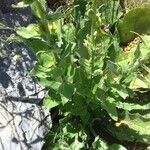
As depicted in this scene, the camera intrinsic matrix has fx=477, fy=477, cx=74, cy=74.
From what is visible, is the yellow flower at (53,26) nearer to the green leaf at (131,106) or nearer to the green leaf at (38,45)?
the green leaf at (38,45)

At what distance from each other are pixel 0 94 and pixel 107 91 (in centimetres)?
67

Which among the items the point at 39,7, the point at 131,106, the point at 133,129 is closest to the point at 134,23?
the point at 131,106

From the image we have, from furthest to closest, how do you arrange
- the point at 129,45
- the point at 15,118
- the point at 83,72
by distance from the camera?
the point at 129,45
the point at 15,118
the point at 83,72

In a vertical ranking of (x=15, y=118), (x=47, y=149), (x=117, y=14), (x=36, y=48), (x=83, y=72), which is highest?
(x=117, y=14)

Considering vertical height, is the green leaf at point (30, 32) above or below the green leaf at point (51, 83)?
above

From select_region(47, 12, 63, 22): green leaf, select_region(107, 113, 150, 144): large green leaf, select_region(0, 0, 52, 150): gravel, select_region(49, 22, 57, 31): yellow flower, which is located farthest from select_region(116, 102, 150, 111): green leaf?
select_region(47, 12, 63, 22): green leaf

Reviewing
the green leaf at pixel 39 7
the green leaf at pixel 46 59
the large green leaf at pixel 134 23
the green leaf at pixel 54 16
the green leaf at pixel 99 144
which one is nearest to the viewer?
the green leaf at pixel 39 7

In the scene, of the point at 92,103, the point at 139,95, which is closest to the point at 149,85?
the point at 139,95

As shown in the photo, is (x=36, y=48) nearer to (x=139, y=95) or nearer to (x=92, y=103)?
(x=92, y=103)

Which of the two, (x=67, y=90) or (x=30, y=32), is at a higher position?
(x=30, y=32)

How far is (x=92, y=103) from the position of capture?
2896 millimetres

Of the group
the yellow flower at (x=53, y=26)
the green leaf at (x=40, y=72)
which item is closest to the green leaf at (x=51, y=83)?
the green leaf at (x=40, y=72)

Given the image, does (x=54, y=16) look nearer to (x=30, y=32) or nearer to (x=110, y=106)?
(x=30, y=32)

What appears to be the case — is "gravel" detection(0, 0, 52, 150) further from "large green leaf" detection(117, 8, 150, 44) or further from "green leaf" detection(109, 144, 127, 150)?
"large green leaf" detection(117, 8, 150, 44)
